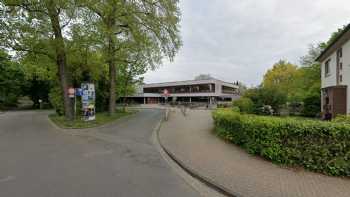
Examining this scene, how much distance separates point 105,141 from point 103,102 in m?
16.8

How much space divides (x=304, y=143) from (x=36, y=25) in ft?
50.8

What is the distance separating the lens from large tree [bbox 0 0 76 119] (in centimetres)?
1093

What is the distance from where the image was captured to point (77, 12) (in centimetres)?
1185

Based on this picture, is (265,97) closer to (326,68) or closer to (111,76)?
(326,68)

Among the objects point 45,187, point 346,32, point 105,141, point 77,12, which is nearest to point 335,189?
point 45,187

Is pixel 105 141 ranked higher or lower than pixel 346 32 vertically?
lower

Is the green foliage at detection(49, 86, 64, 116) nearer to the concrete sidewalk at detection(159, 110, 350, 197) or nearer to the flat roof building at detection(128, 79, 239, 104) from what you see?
the concrete sidewalk at detection(159, 110, 350, 197)

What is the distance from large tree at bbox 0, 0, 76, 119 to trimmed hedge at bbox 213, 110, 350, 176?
11.9m

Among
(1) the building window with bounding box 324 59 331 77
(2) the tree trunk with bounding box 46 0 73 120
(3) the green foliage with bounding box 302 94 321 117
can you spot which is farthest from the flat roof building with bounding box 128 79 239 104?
(2) the tree trunk with bounding box 46 0 73 120

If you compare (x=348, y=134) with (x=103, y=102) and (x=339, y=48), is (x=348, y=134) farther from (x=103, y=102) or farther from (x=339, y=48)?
(x=103, y=102)

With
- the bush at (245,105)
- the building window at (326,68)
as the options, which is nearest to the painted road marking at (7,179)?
the bush at (245,105)

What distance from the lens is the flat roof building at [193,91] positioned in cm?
5294

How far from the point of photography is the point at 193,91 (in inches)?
2261

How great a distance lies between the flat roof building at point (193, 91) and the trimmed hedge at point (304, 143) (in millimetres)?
42611
